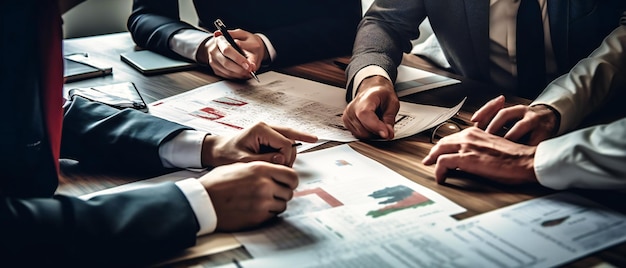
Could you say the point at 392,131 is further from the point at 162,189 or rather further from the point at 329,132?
the point at 162,189

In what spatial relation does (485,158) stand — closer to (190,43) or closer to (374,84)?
(374,84)

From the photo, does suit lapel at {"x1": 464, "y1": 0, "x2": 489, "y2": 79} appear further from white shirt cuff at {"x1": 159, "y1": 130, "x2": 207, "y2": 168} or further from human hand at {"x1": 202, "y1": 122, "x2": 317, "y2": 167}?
white shirt cuff at {"x1": 159, "y1": 130, "x2": 207, "y2": 168}

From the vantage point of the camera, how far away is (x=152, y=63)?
1753 mm

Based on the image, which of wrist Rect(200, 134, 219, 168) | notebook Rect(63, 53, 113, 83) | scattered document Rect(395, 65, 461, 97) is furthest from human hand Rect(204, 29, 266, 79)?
wrist Rect(200, 134, 219, 168)

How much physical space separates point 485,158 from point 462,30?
720 millimetres

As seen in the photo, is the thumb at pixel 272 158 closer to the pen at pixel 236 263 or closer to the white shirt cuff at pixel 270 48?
the pen at pixel 236 263

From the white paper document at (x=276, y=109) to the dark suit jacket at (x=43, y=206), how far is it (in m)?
0.40

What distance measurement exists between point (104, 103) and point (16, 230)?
0.66m

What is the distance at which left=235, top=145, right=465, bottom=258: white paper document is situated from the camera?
0.83 m

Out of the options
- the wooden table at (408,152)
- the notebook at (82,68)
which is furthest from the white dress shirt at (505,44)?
the notebook at (82,68)

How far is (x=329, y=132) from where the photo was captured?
1.27 metres

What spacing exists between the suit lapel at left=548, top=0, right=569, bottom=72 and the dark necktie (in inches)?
1.4

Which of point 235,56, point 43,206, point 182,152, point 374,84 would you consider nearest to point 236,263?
point 43,206

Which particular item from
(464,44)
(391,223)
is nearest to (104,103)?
(391,223)
